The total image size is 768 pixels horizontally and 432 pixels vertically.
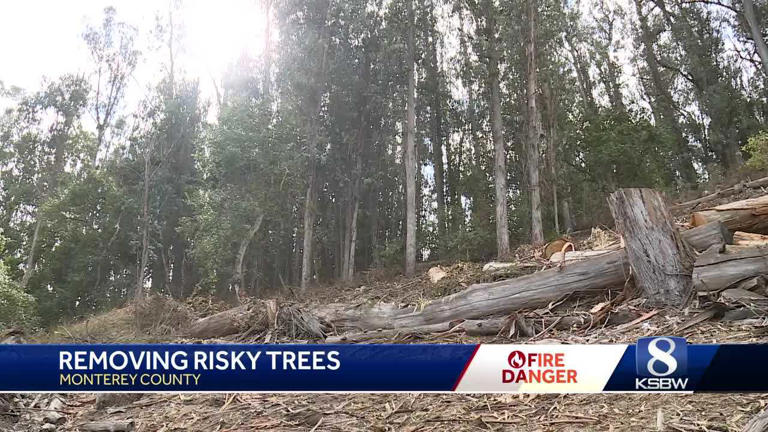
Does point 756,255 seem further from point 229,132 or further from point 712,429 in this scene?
point 229,132

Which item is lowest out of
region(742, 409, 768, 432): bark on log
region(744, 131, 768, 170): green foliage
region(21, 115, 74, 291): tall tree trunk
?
region(742, 409, 768, 432): bark on log

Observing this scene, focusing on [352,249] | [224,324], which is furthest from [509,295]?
[352,249]

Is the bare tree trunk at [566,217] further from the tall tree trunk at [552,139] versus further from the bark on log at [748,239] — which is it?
the bark on log at [748,239]

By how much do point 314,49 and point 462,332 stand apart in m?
20.2

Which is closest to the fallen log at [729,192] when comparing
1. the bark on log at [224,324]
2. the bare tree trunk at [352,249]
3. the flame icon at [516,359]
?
the bark on log at [224,324]

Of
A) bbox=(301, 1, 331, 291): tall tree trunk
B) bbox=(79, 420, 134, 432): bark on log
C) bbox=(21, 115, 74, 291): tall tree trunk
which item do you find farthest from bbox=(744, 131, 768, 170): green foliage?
bbox=(21, 115, 74, 291): tall tree trunk

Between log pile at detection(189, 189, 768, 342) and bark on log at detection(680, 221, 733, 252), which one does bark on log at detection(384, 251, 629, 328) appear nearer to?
log pile at detection(189, 189, 768, 342)

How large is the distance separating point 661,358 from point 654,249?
338 centimetres

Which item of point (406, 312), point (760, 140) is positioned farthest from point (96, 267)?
point (760, 140)

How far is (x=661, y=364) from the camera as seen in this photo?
9.96 feet

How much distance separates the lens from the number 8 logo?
3033mm

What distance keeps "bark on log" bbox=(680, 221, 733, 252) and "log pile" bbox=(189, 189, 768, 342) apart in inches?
0.5

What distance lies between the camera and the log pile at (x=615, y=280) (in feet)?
19.0

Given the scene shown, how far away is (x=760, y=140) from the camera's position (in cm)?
1556
